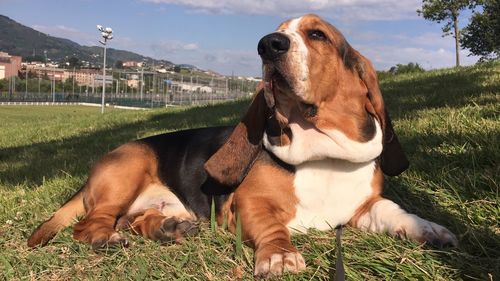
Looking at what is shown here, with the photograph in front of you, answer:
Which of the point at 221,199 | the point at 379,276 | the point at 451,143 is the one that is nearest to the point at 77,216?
the point at 221,199

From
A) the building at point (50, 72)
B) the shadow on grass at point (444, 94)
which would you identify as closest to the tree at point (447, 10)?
the shadow on grass at point (444, 94)

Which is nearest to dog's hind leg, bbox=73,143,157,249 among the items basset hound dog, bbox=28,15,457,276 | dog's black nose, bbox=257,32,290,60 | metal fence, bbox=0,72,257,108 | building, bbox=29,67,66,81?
basset hound dog, bbox=28,15,457,276

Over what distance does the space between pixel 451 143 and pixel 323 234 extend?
6.00ft

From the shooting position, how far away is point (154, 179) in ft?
13.5

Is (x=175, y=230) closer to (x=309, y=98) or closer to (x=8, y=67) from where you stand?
(x=309, y=98)

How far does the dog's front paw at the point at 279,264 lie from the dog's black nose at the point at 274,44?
3.40ft

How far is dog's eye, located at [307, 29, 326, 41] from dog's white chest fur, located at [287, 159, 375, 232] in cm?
73

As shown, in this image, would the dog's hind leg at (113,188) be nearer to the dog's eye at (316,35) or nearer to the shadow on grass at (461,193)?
the dog's eye at (316,35)

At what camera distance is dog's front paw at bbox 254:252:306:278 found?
239 centimetres

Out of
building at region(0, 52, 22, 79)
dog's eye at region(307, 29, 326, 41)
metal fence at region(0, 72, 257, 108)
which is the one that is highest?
building at region(0, 52, 22, 79)

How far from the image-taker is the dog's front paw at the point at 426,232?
256 cm

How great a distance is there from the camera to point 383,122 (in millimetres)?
3240

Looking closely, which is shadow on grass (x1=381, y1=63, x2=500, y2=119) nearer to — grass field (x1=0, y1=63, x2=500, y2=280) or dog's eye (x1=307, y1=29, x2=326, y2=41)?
grass field (x1=0, y1=63, x2=500, y2=280)

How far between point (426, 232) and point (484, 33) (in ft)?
95.0
